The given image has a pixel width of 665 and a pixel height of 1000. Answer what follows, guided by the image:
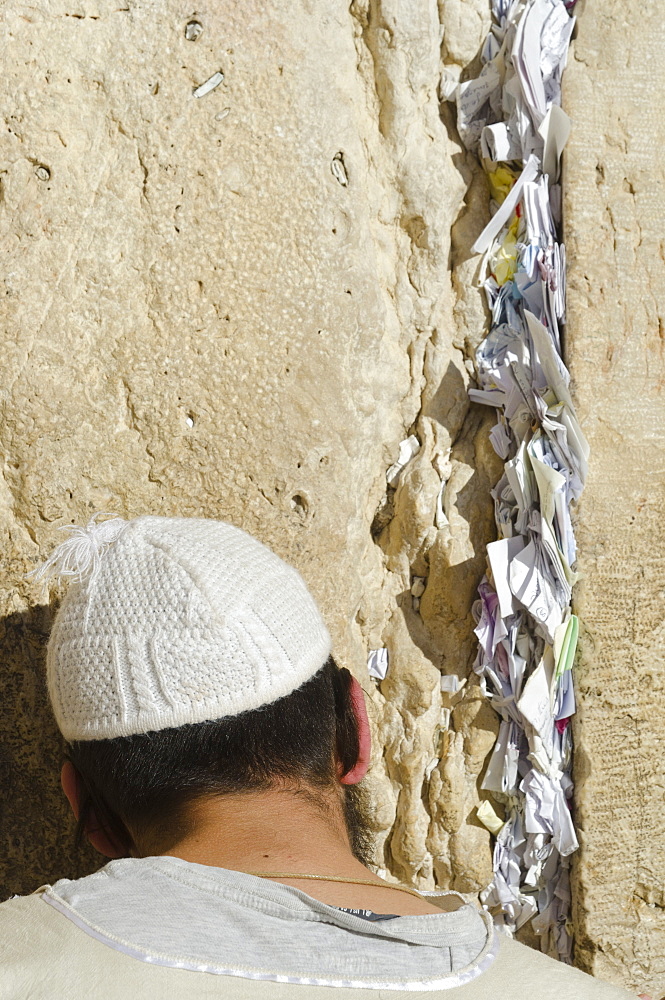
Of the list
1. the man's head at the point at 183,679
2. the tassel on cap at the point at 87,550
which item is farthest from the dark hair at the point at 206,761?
the tassel on cap at the point at 87,550

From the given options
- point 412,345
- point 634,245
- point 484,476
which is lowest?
point 484,476

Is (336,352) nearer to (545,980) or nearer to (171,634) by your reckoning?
(171,634)

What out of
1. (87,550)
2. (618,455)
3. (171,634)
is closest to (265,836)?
(171,634)

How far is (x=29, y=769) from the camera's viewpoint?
1.61 metres

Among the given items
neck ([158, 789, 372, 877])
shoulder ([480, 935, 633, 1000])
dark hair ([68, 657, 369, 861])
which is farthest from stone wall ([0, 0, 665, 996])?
shoulder ([480, 935, 633, 1000])

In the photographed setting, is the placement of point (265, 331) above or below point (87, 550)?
above

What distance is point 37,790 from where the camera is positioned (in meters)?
1.62

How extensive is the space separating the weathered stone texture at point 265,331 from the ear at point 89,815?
0.41m

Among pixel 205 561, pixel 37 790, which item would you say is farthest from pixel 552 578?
pixel 37 790

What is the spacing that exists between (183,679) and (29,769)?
737mm

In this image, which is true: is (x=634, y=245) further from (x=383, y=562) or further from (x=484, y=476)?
(x=383, y=562)

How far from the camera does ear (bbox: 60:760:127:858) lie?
123cm

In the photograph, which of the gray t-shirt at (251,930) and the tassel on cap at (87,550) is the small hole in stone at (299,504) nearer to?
the tassel on cap at (87,550)

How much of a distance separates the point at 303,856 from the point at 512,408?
3.50 feet
